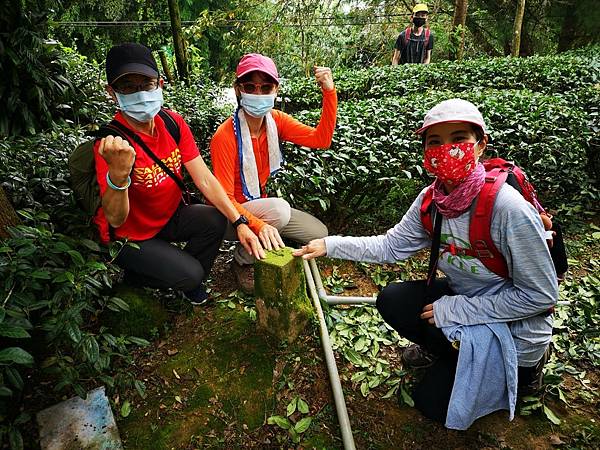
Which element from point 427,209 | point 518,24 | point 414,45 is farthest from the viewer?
point 518,24

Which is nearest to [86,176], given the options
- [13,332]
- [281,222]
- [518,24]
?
[13,332]

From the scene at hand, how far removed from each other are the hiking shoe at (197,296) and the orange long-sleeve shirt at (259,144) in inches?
27.0

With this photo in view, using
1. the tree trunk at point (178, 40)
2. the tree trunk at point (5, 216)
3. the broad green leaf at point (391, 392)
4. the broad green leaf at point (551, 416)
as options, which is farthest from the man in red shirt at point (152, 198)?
the tree trunk at point (178, 40)

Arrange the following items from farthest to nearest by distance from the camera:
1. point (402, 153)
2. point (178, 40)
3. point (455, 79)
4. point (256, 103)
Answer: point (455, 79), point (178, 40), point (402, 153), point (256, 103)

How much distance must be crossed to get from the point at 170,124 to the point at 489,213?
6.63ft

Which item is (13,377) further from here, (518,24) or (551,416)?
(518,24)

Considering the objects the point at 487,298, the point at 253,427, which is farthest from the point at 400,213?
the point at 253,427

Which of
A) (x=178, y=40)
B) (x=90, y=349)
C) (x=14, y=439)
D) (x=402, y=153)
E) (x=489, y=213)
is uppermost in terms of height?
(x=178, y=40)

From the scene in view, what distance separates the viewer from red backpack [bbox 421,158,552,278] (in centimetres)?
180

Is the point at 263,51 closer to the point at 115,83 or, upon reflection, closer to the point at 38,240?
the point at 115,83

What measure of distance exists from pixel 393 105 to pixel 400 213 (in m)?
1.23

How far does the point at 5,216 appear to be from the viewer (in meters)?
1.98

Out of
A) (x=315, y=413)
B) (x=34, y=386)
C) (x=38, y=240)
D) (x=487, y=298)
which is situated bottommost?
(x=315, y=413)

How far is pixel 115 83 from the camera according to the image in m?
2.31
